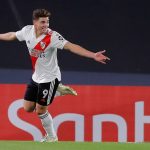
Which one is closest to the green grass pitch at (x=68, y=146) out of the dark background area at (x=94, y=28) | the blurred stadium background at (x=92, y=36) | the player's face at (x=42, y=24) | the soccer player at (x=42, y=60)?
the soccer player at (x=42, y=60)

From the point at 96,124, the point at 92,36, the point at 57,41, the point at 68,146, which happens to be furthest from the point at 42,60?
the point at 92,36

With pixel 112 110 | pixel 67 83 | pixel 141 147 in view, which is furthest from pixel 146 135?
pixel 141 147

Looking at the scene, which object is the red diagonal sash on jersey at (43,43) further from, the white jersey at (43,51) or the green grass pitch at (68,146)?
the green grass pitch at (68,146)

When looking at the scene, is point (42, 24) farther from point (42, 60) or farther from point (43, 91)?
point (43, 91)

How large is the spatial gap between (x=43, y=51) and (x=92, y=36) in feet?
8.26

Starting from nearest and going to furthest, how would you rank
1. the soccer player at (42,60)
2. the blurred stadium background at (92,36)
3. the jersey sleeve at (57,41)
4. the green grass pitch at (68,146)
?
the green grass pitch at (68,146) → the jersey sleeve at (57,41) → the soccer player at (42,60) → the blurred stadium background at (92,36)

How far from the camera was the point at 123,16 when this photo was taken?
41.9 ft

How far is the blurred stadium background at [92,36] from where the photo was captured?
12.7 meters

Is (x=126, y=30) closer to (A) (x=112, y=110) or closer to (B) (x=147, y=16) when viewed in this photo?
(B) (x=147, y=16)

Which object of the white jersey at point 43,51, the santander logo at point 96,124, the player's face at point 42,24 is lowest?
the santander logo at point 96,124

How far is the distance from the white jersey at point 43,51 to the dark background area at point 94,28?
7.18ft

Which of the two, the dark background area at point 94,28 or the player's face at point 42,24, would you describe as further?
the dark background area at point 94,28

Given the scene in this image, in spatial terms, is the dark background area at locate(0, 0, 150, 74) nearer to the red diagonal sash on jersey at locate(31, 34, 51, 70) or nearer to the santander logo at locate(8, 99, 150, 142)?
the santander logo at locate(8, 99, 150, 142)

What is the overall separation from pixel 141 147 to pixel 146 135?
105 inches
